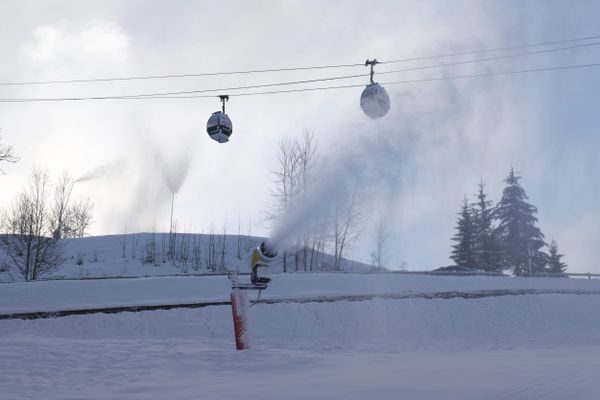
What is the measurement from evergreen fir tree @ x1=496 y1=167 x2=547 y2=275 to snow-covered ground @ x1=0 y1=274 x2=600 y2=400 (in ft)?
60.6

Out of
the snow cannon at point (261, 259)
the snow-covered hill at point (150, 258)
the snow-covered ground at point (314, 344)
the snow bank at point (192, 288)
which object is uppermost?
the snow-covered hill at point (150, 258)

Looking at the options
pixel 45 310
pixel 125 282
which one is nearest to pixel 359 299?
pixel 125 282

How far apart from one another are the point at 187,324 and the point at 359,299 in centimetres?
766

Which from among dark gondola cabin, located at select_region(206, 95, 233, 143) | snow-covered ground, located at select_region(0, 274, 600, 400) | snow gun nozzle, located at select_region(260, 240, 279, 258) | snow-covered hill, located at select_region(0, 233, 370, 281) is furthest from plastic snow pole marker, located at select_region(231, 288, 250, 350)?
snow-covered hill, located at select_region(0, 233, 370, 281)

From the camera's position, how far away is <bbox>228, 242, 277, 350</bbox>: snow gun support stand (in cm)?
1295

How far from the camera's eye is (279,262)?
50688 mm

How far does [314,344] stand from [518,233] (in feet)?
127

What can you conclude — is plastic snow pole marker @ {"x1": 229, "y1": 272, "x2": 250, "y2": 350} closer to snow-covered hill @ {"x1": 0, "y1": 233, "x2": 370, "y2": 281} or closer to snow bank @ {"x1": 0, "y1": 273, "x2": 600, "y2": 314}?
snow bank @ {"x1": 0, "y1": 273, "x2": 600, "y2": 314}

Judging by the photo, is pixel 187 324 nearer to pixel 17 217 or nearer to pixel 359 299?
pixel 359 299

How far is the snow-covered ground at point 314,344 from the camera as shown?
779 centimetres

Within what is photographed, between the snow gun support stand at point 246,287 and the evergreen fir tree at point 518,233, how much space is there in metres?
42.2

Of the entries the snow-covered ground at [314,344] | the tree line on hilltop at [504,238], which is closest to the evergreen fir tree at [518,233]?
the tree line on hilltop at [504,238]

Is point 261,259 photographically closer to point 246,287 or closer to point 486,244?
point 246,287

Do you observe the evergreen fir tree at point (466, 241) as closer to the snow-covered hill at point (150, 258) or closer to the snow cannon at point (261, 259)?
the snow-covered hill at point (150, 258)
